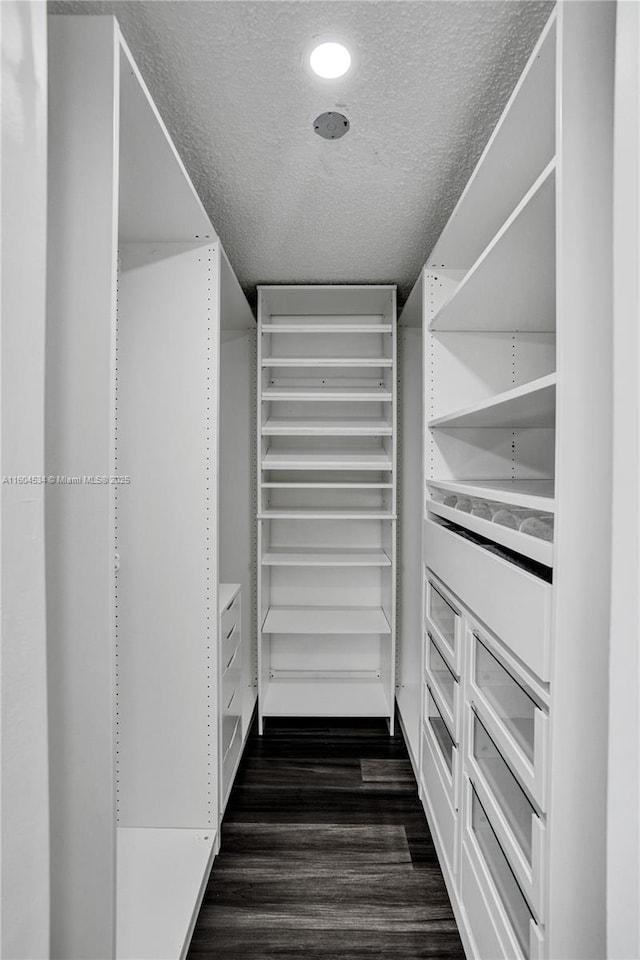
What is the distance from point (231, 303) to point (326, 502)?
4.06 feet

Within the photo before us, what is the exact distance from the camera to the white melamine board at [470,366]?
228 cm

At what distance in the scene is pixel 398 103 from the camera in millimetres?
1482

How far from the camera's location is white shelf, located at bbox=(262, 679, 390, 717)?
3.11 m

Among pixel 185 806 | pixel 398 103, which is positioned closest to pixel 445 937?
pixel 185 806

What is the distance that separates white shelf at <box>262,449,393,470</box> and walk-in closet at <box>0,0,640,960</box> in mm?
27

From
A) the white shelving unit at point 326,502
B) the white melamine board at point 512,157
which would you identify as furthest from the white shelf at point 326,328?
the white melamine board at point 512,157

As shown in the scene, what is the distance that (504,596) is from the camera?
1292mm

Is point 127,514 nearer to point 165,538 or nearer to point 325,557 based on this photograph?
point 165,538

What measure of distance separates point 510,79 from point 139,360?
1.39 meters

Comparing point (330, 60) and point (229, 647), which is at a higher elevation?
point (330, 60)

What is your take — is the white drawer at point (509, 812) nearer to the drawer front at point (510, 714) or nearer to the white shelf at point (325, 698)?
the drawer front at point (510, 714)

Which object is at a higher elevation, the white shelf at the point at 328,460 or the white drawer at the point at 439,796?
the white shelf at the point at 328,460

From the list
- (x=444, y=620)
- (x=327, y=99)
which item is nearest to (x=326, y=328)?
(x=327, y=99)

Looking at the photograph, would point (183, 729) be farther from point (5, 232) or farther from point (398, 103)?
point (398, 103)
